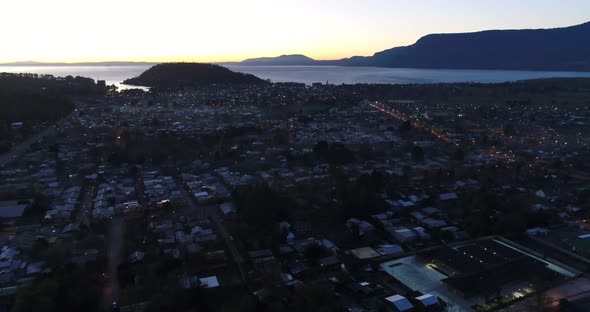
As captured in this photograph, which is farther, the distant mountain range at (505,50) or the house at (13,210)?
the distant mountain range at (505,50)

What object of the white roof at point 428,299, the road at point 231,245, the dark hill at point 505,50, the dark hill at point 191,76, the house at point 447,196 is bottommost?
the road at point 231,245

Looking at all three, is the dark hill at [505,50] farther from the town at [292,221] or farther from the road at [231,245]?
the road at [231,245]

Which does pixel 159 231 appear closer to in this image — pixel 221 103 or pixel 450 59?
pixel 221 103

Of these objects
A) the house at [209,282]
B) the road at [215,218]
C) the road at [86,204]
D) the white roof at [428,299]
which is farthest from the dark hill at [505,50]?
the house at [209,282]

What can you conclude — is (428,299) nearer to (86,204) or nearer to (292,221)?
(292,221)

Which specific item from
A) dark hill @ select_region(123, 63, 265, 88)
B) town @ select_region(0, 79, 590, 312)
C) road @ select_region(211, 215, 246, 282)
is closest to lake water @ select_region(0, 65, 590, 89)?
dark hill @ select_region(123, 63, 265, 88)

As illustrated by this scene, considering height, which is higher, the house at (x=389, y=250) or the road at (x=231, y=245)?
the house at (x=389, y=250)

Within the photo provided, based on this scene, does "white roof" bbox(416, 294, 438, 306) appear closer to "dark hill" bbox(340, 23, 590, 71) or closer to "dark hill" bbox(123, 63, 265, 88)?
"dark hill" bbox(123, 63, 265, 88)

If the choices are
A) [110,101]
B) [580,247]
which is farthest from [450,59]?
[580,247]
